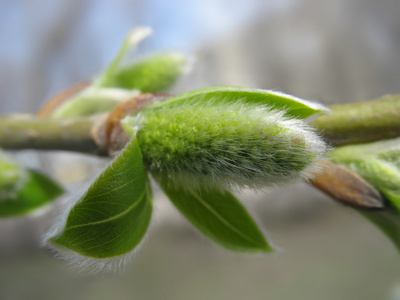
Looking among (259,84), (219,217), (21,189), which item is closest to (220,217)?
(219,217)

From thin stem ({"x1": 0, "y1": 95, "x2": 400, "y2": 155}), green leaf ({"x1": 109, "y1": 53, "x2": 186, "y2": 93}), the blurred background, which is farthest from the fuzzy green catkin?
the blurred background

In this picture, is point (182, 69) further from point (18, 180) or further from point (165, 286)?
point (165, 286)

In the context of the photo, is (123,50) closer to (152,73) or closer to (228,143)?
(152,73)

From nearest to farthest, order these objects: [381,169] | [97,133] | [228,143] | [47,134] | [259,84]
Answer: [228,143], [381,169], [97,133], [47,134], [259,84]

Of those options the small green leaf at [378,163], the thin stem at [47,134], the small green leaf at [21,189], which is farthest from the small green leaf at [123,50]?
the small green leaf at [378,163]

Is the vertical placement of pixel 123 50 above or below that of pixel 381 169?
above

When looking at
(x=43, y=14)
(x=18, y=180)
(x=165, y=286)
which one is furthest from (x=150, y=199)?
(x=43, y=14)
